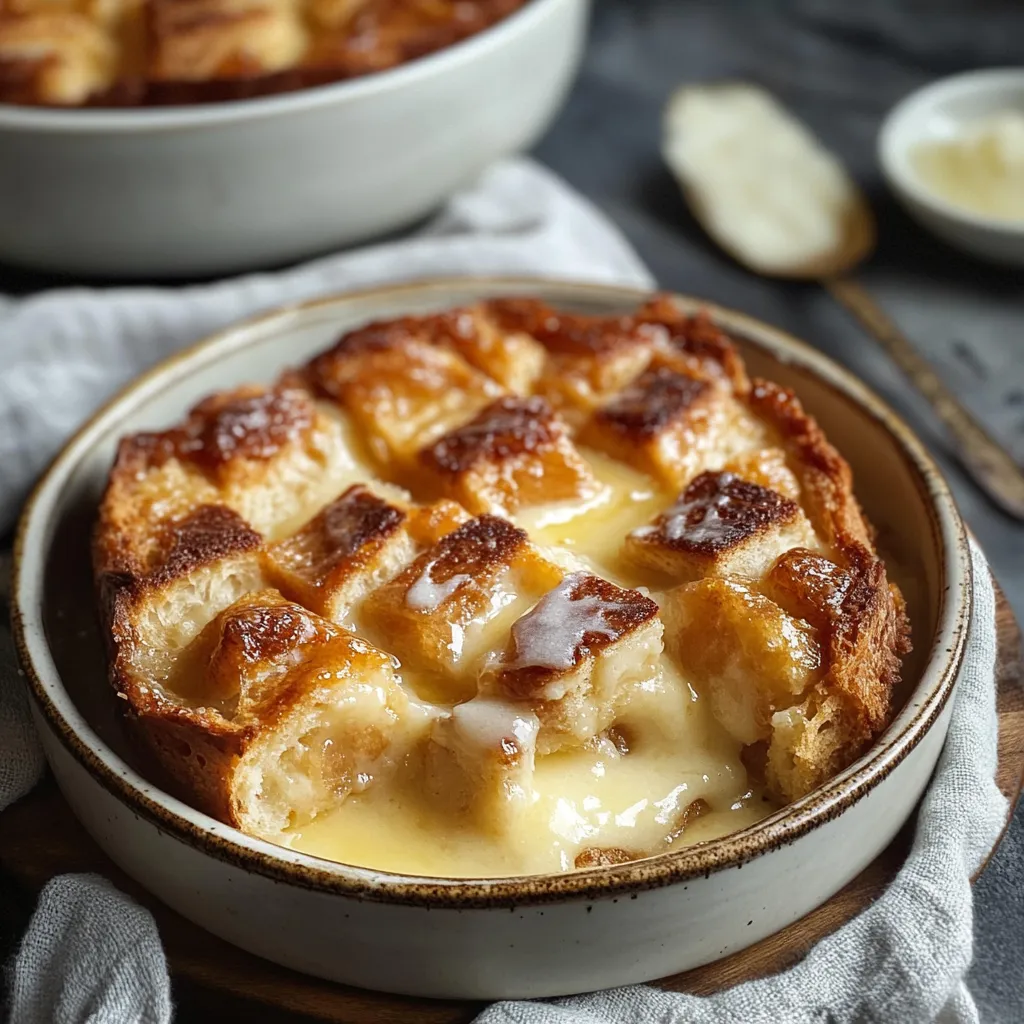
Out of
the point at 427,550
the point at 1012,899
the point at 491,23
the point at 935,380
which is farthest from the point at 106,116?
the point at 1012,899

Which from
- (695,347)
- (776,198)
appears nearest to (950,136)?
(776,198)

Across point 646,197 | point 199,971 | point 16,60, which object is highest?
point 16,60

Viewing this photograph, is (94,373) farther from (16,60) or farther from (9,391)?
(16,60)

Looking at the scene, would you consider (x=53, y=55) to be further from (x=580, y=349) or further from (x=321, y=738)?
(x=321, y=738)

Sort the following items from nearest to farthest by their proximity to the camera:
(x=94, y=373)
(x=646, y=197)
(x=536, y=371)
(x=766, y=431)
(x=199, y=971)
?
1. (x=199, y=971)
2. (x=766, y=431)
3. (x=536, y=371)
4. (x=94, y=373)
5. (x=646, y=197)

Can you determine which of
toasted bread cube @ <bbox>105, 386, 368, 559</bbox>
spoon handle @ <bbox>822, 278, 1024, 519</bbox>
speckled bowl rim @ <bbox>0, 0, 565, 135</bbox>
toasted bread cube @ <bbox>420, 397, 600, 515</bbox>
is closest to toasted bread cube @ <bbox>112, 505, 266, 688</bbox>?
toasted bread cube @ <bbox>105, 386, 368, 559</bbox>
